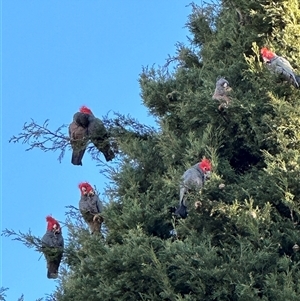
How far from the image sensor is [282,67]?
617 cm

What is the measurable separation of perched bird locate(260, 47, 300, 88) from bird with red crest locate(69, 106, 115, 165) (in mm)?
1893

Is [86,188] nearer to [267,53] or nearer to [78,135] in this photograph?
[78,135]

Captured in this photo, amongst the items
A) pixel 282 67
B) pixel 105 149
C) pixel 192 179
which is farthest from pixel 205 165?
pixel 105 149

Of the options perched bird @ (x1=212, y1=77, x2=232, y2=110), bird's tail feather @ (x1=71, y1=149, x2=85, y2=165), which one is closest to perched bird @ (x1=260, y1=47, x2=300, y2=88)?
perched bird @ (x1=212, y1=77, x2=232, y2=110)

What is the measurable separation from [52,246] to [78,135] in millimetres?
1751

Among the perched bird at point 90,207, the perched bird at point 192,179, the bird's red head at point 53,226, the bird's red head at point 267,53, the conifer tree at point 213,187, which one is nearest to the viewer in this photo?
the conifer tree at point 213,187

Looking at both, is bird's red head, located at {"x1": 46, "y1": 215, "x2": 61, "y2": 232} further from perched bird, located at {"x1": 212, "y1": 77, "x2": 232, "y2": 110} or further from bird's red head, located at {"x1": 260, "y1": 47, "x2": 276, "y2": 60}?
bird's red head, located at {"x1": 260, "y1": 47, "x2": 276, "y2": 60}

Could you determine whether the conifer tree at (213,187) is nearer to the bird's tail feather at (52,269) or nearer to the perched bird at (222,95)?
the perched bird at (222,95)

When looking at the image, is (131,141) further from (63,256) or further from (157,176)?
(63,256)

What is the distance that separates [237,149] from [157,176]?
762mm

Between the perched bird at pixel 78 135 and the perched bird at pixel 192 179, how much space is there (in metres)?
2.09

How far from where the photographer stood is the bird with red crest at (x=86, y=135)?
7.32 meters

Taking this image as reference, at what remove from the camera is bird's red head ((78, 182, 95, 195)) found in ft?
24.0

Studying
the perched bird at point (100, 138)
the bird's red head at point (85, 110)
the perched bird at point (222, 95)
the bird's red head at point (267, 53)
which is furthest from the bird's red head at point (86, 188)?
the bird's red head at point (267, 53)
